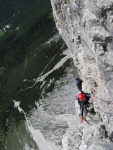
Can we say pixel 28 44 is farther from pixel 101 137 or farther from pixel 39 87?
pixel 101 137

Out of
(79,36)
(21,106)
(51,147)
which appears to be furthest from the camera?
(21,106)

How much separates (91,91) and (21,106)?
41663 millimetres

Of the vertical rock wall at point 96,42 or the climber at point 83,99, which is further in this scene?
Answer: the climber at point 83,99

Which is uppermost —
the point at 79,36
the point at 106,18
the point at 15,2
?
the point at 106,18

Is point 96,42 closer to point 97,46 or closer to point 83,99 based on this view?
point 97,46

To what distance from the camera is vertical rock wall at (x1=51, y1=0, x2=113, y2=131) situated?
1942cm

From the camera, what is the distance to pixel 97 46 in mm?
20438

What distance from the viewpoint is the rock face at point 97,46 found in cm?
1945

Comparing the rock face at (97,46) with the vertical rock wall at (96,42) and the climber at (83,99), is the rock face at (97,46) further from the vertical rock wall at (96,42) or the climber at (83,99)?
the climber at (83,99)

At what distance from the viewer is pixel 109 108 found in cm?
2250

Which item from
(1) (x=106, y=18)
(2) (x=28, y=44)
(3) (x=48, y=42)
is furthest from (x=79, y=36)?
(2) (x=28, y=44)

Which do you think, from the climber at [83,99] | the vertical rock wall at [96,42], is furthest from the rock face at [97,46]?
the climber at [83,99]

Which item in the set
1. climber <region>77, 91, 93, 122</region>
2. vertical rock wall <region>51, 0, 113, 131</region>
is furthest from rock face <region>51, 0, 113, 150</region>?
climber <region>77, 91, 93, 122</region>

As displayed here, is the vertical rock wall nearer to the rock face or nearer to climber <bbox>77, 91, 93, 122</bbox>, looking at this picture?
the rock face
